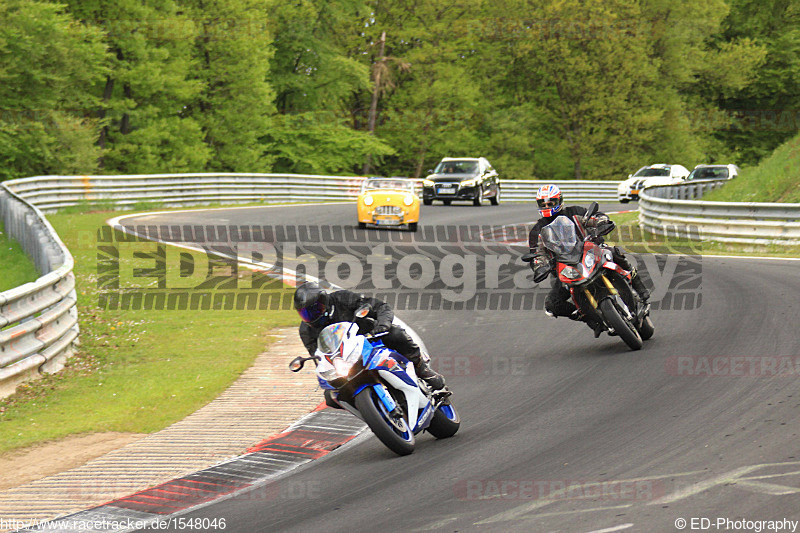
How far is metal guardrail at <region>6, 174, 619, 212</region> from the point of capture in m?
27.5

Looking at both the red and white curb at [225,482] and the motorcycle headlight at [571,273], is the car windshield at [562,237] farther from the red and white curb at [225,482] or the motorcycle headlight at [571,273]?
the red and white curb at [225,482]

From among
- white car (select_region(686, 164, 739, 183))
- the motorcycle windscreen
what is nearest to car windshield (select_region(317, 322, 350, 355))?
the motorcycle windscreen

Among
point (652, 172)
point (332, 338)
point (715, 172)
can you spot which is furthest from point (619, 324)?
point (652, 172)

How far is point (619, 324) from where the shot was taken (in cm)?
1004

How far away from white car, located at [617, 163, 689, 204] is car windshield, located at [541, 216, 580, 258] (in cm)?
3080

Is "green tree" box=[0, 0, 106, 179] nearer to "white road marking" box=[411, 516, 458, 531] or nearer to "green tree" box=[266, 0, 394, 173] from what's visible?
"green tree" box=[266, 0, 394, 173]

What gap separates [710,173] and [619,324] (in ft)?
95.5

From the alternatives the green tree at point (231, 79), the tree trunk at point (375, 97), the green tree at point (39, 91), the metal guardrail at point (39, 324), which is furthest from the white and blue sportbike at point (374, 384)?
the tree trunk at point (375, 97)

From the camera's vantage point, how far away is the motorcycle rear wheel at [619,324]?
9977 millimetres

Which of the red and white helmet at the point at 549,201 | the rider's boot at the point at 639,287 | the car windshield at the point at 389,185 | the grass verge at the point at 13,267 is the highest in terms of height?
the red and white helmet at the point at 549,201

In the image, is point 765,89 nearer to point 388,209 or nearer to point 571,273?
point 388,209

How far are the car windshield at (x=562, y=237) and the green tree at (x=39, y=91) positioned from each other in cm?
2580

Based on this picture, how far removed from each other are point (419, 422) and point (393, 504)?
56.9 inches

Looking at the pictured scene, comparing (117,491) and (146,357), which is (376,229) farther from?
(117,491)
